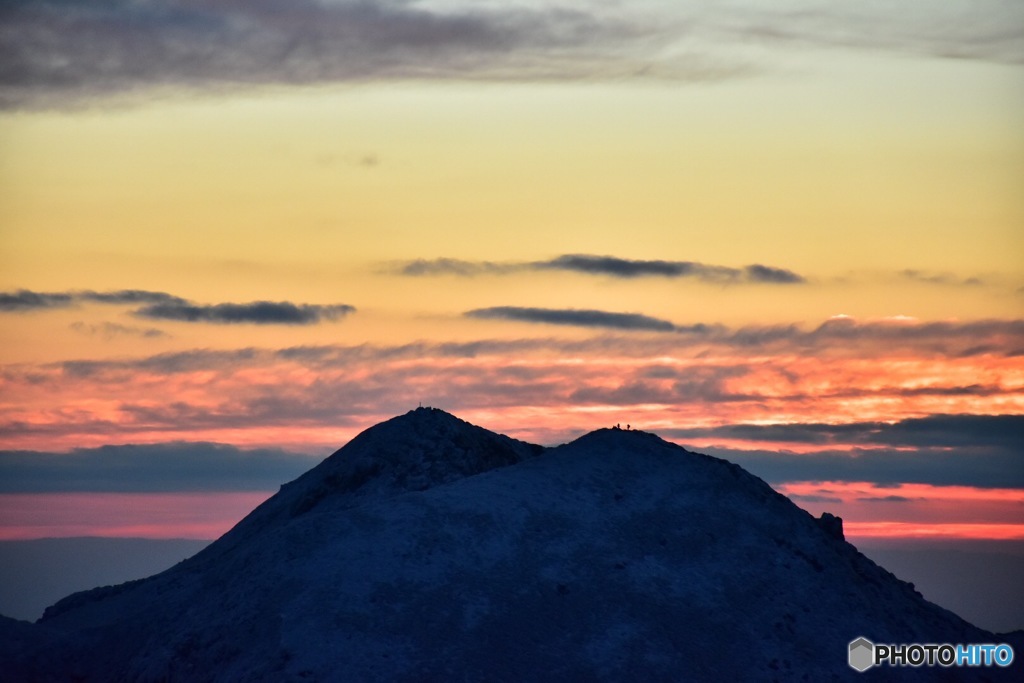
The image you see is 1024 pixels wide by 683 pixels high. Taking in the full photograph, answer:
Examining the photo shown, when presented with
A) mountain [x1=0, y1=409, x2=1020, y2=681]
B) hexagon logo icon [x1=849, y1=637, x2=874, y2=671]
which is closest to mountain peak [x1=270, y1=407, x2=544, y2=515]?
mountain [x1=0, y1=409, x2=1020, y2=681]

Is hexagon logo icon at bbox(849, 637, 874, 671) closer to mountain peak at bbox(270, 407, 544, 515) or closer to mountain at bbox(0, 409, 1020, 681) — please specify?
mountain at bbox(0, 409, 1020, 681)

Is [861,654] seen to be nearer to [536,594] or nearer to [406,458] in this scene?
[536,594]

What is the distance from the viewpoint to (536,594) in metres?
48.9

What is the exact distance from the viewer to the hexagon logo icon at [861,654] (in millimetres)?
48859

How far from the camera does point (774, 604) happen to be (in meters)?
50.2

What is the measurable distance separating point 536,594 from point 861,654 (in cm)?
1297

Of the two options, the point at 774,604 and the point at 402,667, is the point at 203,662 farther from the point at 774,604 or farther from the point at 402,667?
the point at 774,604

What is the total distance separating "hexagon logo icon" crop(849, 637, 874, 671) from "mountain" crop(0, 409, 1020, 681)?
1.20 feet

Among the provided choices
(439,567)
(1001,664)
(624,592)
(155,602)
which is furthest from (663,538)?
(155,602)

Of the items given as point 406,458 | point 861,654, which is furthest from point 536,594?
point 406,458

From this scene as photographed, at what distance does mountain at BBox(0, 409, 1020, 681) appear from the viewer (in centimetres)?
4650

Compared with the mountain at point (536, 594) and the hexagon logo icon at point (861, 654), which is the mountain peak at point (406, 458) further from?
the hexagon logo icon at point (861, 654)

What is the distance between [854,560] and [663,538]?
970cm

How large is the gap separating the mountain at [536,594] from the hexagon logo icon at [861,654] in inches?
14.4
